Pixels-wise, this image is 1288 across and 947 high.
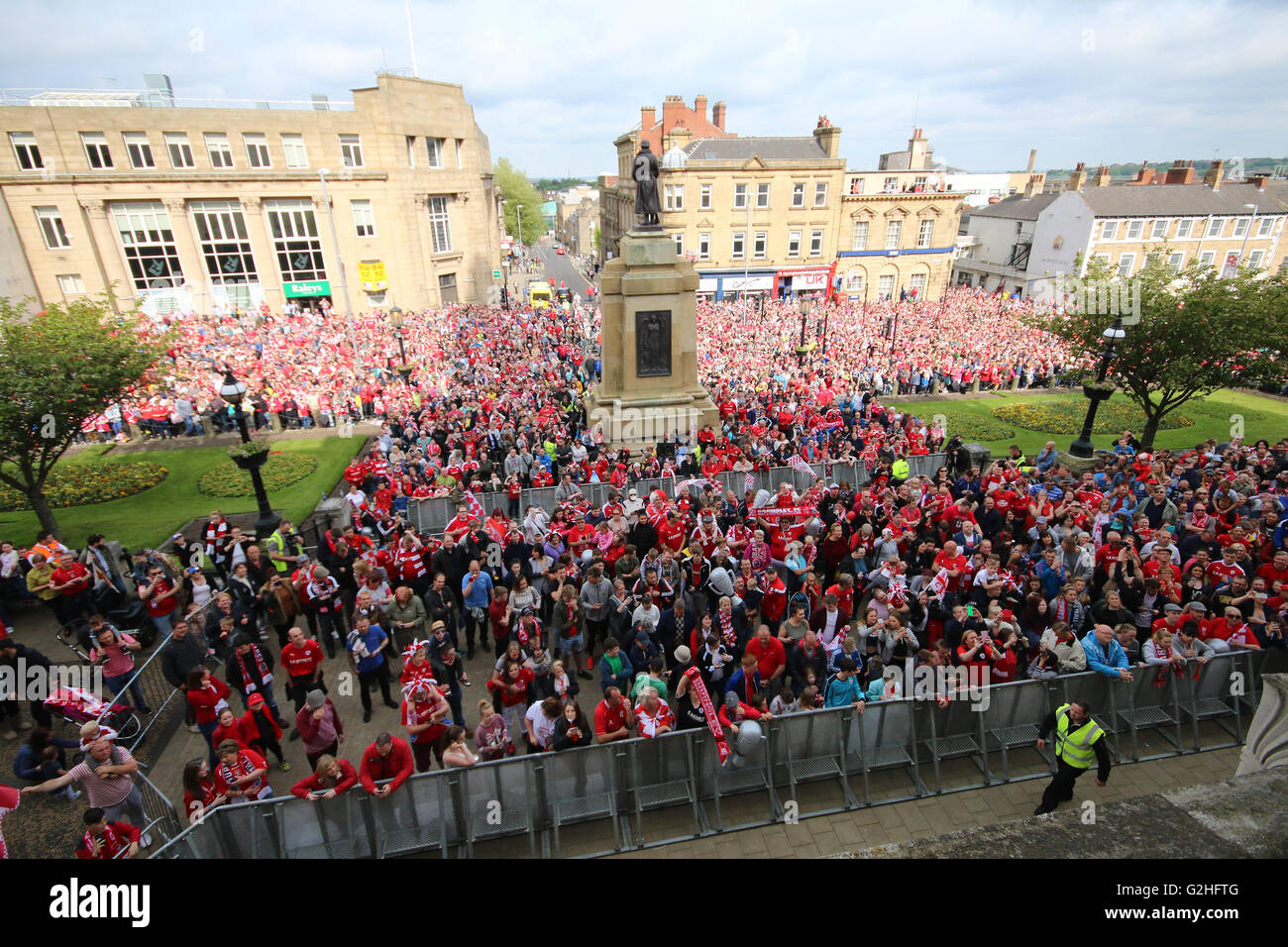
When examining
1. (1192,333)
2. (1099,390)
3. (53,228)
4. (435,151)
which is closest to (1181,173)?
(1192,333)

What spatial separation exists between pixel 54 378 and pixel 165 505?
582 centimetres

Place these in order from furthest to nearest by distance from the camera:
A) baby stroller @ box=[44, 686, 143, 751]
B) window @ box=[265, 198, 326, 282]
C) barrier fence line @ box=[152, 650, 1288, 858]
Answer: window @ box=[265, 198, 326, 282] → baby stroller @ box=[44, 686, 143, 751] → barrier fence line @ box=[152, 650, 1288, 858]

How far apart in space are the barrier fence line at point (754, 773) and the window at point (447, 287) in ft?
149

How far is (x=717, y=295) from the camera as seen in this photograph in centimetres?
5162

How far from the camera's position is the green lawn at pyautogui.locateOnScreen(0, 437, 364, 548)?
16234 mm

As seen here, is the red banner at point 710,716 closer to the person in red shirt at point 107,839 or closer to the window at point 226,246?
the person in red shirt at point 107,839

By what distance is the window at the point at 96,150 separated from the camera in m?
36.3

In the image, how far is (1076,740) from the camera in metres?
6.62

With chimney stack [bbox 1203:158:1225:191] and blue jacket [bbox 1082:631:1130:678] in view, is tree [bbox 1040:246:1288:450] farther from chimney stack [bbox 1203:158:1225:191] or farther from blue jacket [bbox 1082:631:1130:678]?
chimney stack [bbox 1203:158:1225:191]

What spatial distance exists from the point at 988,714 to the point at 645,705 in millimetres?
4310

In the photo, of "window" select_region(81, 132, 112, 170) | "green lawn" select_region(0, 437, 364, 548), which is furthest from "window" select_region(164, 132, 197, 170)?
"green lawn" select_region(0, 437, 364, 548)

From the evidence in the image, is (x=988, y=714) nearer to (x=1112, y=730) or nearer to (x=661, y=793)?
(x=1112, y=730)

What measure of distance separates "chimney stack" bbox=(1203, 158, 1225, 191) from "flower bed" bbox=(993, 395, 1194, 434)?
43.2 meters

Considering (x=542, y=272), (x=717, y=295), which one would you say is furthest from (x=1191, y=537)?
(x=542, y=272)
